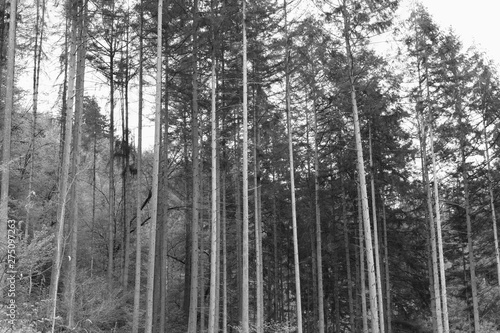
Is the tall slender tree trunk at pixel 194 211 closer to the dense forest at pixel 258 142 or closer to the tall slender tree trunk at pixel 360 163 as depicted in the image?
the dense forest at pixel 258 142

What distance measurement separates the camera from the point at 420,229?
21.7 m

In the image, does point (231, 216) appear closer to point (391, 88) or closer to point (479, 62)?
point (391, 88)

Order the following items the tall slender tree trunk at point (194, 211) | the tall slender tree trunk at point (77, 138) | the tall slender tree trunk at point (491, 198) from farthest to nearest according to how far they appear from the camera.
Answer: the tall slender tree trunk at point (491, 198), the tall slender tree trunk at point (194, 211), the tall slender tree trunk at point (77, 138)

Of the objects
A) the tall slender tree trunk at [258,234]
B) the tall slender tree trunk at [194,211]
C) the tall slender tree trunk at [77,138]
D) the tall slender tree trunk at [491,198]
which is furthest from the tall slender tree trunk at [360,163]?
the tall slender tree trunk at [491,198]

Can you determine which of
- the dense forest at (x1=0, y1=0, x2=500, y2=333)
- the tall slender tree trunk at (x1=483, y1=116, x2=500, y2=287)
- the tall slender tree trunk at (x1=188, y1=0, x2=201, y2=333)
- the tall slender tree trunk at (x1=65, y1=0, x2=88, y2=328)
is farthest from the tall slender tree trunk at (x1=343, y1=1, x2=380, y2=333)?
the tall slender tree trunk at (x1=483, y1=116, x2=500, y2=287)

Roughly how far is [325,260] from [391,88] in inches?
359

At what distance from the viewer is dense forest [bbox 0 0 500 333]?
12359mm

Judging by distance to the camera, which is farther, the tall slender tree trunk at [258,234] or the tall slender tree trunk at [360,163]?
the tall slender tree trunk at [258,234]

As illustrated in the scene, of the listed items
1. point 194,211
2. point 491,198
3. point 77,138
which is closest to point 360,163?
point 194,211

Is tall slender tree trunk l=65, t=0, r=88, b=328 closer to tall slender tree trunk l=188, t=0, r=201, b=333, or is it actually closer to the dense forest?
the dense forest

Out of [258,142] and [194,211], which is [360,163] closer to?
[194,211]

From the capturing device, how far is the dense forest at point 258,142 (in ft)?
40.5

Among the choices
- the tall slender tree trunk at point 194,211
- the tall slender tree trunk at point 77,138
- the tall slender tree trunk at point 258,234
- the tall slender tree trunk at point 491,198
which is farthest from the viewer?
the tall slender tree trunk at point 491,198

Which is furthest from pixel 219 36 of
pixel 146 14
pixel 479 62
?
pixel 479 62
